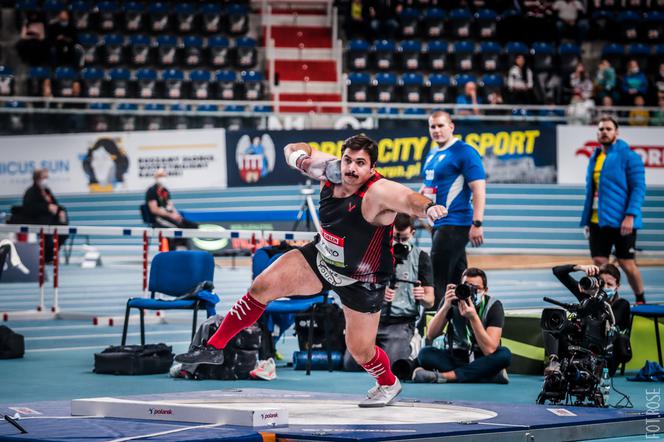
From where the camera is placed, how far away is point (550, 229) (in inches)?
923

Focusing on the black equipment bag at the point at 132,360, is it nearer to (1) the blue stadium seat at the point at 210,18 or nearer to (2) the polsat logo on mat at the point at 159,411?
(2) the polsat logo on mat at the point at 159,411

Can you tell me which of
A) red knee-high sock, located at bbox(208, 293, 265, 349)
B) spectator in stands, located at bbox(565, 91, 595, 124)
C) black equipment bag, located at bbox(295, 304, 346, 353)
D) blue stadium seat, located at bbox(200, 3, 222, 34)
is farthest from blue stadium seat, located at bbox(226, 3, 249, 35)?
red knee-high sock, located at bbox(208, 293, 265, 349)

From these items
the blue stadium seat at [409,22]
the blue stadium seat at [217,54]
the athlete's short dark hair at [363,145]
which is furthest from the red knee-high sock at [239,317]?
the blue stadium seat at [409,22]

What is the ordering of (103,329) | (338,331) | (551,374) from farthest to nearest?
(103,329) < (338,331) < (551,374)

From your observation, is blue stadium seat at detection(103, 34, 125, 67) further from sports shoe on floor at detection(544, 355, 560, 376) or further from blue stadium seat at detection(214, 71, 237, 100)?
sports shoe on floor at detection(544, 355, 560, 376)

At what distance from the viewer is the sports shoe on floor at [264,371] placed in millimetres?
9141

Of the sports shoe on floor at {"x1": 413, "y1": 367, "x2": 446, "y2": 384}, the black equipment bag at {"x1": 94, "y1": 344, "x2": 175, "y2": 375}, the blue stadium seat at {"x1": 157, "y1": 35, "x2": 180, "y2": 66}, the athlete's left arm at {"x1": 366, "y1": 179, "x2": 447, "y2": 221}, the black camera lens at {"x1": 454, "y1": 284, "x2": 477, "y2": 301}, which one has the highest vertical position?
the blue stadium seat at {"x1": 157, "y1": 35, "x2": 180, "y2": 66}

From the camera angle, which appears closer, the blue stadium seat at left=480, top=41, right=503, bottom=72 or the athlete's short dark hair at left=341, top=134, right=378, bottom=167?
the athlete's short dark hair at left=341, top=134, right=378, bottom=167

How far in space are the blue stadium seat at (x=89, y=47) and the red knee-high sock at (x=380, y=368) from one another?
1829cm

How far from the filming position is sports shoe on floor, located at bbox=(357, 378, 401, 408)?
685 centimetres

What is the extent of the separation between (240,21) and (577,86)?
7.69m

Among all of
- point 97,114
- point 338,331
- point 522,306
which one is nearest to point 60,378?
point 338,331

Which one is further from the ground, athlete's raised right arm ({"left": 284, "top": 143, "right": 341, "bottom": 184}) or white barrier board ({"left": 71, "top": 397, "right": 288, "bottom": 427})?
athlete's raised right arm ({"left": 284, "top": 143, "right": 341, "bottom": 184})

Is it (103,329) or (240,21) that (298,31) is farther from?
(103,329)
